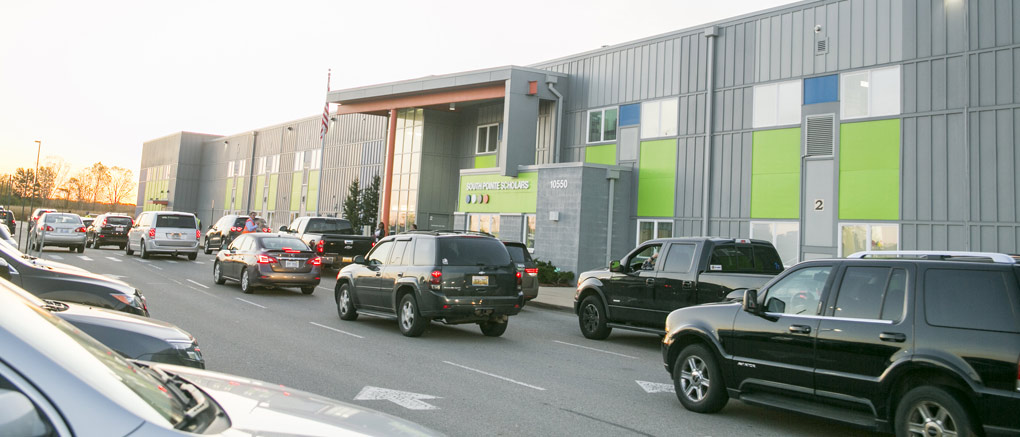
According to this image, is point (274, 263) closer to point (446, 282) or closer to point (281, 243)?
point (281, 243)

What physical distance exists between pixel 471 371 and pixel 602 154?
2109 centimetres

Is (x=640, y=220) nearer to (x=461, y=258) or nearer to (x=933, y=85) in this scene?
(x=933, y=85)

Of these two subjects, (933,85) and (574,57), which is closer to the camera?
(933,85)

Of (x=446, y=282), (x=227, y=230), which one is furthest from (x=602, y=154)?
(x=227, y=230)

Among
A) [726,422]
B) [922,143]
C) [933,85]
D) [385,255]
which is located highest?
[933,85]

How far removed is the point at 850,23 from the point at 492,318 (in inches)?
635

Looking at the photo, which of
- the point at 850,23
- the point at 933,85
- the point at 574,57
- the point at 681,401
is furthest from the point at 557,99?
the point at 681,401

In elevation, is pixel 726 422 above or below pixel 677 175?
below

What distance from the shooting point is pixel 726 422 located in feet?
23.5

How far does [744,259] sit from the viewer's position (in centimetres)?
1194

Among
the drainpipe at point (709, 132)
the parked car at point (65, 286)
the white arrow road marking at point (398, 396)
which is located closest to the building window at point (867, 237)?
the drainpipe at point (709, 132)

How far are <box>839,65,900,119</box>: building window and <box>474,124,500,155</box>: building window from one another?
59.2ft

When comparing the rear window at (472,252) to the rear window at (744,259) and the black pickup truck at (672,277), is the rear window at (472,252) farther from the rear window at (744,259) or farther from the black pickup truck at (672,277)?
the rear window at (744,259)

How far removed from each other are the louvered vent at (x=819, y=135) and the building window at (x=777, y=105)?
21.6 inches
